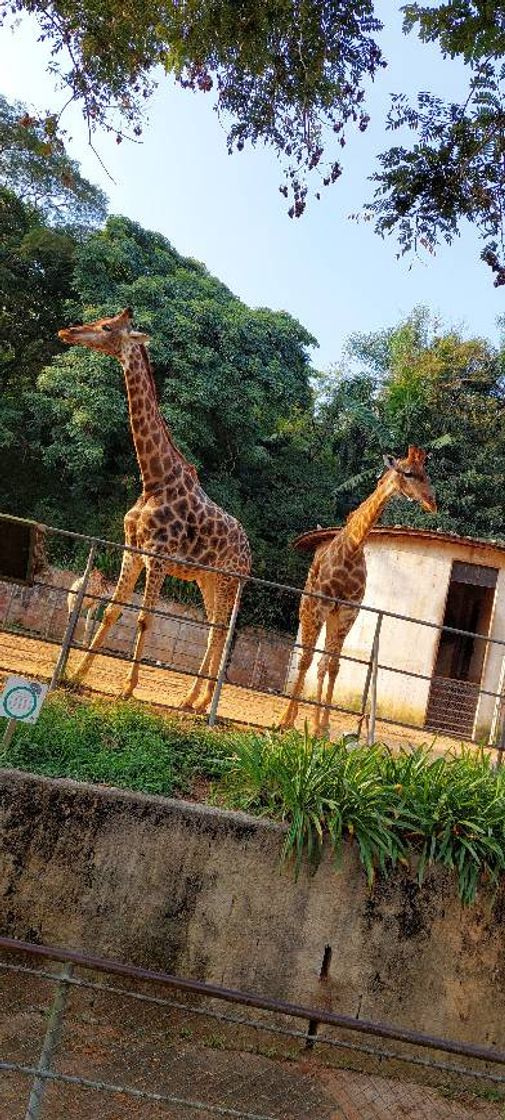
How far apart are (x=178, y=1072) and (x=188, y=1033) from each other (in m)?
0.35

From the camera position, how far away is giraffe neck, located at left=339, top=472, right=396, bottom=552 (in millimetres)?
7629

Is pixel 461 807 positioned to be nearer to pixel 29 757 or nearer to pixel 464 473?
pixel 29 757

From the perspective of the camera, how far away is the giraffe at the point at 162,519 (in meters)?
6.99

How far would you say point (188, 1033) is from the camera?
14.3 ft

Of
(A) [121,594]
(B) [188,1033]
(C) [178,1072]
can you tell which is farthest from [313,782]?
(A) [121,594]

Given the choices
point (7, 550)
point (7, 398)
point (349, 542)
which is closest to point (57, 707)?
point (7, 550)

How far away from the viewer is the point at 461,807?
4.99 meters

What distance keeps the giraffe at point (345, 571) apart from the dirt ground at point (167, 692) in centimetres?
68

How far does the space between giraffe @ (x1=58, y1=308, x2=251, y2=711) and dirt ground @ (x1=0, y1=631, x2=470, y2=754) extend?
56cm

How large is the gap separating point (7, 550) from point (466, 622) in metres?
16.4

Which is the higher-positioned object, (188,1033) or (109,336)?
(109,336)

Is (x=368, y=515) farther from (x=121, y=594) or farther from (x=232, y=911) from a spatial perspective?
(x=232, y=911)

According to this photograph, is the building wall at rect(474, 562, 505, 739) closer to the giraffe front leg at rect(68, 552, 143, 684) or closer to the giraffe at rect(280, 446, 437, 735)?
the giraffe at rect(280, 446, 437, 735)

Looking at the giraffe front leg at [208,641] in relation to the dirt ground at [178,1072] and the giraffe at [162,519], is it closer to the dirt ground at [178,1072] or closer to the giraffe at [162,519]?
the giraffe at [162,519]
